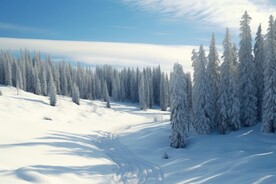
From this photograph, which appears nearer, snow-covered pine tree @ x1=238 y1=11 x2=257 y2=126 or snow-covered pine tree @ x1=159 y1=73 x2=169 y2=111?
snow-covered pine tree @ x1=238 y1=11 x2=257 y2=126

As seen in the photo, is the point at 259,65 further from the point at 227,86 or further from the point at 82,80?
the point at 82,80

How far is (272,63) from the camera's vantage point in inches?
1652

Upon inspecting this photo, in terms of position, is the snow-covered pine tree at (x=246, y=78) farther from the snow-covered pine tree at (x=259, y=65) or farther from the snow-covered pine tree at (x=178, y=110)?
the snow-covered pine tree at (x=178, y=110)

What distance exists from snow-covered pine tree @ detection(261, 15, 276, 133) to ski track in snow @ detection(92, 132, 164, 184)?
1810cm

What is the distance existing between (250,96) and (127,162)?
23.1 metres

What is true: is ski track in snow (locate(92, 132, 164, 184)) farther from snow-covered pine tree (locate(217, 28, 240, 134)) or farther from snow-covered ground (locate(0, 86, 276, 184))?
snow-covered pine tree (locate(217, 28, 240, 134))

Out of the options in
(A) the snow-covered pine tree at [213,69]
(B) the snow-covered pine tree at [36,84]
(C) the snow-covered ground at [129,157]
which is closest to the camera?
(C) the snow-covered ground at [129,157]

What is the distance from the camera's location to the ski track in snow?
27766 mm

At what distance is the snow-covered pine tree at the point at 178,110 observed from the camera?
41594mm

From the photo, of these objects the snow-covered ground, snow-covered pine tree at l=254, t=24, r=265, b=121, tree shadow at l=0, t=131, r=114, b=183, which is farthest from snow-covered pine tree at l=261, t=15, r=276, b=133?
tree shadow at l=0, t=131, r=114, b=183

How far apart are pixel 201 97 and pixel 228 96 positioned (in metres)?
4.06

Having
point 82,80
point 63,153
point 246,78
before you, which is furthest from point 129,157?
point 82,80

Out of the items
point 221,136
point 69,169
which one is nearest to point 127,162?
point 69,169

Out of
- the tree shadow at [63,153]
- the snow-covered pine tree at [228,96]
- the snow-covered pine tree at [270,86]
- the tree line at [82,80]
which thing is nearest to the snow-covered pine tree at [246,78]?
the snow-covered pine tree at [228,96]
